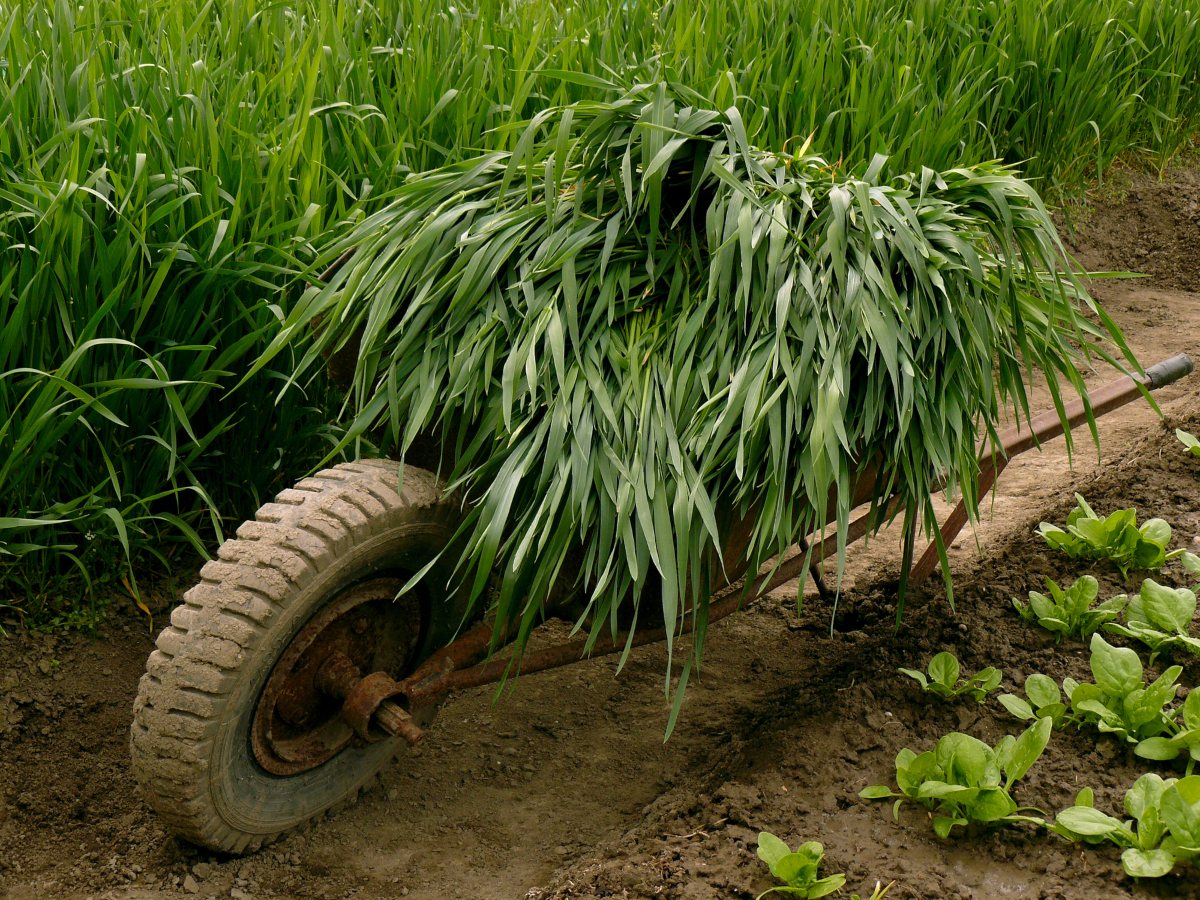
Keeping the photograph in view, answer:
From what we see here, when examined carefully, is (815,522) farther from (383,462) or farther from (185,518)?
(185,518)

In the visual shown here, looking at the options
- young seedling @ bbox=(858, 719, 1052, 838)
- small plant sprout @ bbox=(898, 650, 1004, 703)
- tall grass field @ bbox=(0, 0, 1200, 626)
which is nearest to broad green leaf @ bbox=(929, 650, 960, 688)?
small plant sprout @ bbox=(898, 650, 1004, 703)

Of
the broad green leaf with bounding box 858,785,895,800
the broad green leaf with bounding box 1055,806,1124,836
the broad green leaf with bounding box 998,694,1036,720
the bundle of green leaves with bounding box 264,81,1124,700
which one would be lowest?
the broad green leaf with bounding box 858,785,895,800

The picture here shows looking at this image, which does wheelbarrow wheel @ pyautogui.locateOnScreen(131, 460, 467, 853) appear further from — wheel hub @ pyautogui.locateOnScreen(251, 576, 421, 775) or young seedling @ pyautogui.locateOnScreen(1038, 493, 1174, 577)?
young seedling @ pyautogui.locateOnScreen(1038, 493, 1174, 577)

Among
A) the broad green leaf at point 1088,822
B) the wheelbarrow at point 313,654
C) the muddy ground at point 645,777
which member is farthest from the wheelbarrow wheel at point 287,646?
the broad green leaf at point 1088,822

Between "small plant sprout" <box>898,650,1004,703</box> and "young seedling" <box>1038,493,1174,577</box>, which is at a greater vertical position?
"young seedling" <box>1038,493,1174,577</box>

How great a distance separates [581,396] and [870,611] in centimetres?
111

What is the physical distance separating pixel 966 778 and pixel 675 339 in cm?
72

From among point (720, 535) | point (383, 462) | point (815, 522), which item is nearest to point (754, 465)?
point (720, 535)

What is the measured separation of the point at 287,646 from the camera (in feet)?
5.33

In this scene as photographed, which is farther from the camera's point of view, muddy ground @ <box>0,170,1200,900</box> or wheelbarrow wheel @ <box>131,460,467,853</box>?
muddy ground @ <box>0,170,1200,900</box>

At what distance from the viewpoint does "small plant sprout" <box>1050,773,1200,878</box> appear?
153 centimetres

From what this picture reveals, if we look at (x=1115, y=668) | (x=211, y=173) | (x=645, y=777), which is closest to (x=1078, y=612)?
(x=1115, y=668)

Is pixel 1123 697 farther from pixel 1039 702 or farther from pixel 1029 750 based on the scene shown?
pixel 1029 750

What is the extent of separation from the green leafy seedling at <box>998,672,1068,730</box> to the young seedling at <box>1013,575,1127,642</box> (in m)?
0.21
